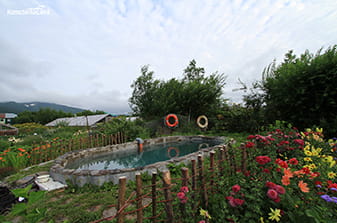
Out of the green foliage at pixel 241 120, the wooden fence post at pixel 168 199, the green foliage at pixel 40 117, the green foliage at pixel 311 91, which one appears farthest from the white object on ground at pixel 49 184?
the green foliage at pixel 40 117

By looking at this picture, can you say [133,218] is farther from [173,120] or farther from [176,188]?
[173,120]

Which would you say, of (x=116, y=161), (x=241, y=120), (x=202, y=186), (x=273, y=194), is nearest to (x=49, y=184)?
(x=116, y=161)

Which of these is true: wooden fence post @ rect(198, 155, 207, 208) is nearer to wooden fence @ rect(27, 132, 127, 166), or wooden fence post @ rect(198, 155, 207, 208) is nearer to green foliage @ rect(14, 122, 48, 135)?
wooden fence @ rect(27, 132, 127, 166)

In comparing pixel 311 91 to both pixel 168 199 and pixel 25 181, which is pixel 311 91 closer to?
pixel 168 199

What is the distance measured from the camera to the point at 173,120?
34.7ft

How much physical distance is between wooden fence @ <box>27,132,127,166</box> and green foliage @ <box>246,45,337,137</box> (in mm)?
7060

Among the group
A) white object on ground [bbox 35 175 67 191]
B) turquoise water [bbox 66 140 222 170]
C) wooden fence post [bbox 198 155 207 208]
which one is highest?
wooden fence post [bbox 198 155 207 208]

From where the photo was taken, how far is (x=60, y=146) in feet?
16.5

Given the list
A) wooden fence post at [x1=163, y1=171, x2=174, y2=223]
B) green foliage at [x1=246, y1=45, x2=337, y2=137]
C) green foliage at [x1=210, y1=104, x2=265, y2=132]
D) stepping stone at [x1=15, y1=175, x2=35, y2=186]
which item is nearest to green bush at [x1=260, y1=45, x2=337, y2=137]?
green foliage at [x1=246, y1=45, x2=337, y2=137]

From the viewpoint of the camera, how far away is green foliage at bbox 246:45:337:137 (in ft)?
14.8

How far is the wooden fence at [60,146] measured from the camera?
443 cm

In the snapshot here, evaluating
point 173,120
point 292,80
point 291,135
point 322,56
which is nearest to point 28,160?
point 291,135

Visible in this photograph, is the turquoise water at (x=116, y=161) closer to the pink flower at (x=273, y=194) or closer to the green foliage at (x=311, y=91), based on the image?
the pink flower at (x=273, y=194)

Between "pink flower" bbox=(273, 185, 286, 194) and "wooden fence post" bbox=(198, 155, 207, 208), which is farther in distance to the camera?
"wooden fence post" bbox=(198, 155, 207, 208)
